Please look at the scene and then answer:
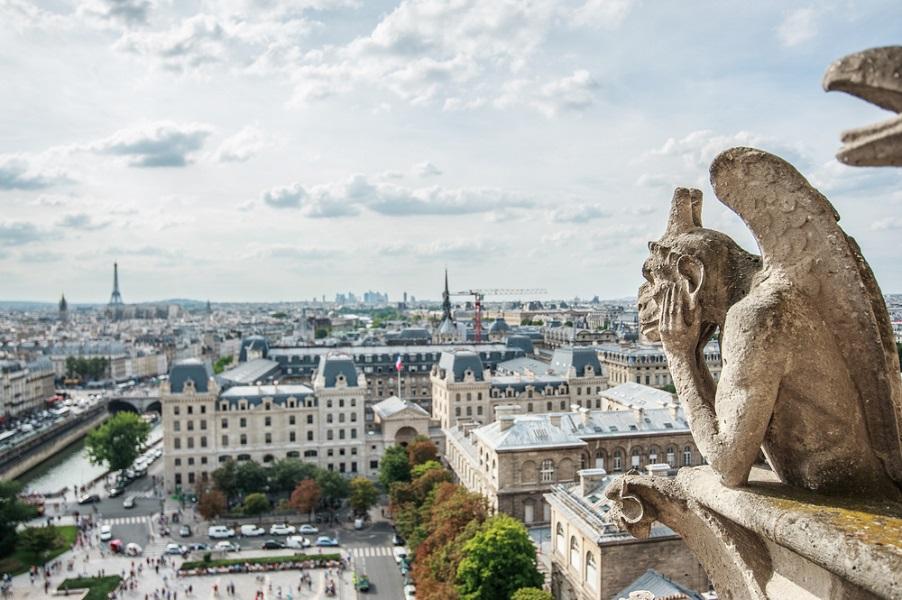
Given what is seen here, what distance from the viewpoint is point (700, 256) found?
24.7ft

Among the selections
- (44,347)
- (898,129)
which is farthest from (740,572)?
(44,347)

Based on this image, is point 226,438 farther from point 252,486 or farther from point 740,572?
point 740,572

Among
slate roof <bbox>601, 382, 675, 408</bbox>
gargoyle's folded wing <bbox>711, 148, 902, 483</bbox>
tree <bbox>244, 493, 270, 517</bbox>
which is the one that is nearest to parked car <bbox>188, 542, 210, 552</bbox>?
tree <bbox>244, 493, 270, 517</bbox>

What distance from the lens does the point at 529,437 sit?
53906mm

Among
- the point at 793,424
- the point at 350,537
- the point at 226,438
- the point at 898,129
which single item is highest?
the point at 898,129

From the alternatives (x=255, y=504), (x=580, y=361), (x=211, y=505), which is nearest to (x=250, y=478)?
(x=255, y=504)

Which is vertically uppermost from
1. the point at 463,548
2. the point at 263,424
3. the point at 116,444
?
the point at 263,424

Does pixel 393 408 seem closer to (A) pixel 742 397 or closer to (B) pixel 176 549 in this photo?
(B) pixel 176 549

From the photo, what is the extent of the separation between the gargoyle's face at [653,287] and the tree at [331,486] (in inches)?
2349

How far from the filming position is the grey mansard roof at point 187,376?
74688 millimetres

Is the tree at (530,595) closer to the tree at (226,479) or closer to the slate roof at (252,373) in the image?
the tree at (226,479)

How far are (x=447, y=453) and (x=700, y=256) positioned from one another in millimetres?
67214

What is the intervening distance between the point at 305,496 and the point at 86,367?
380 feet

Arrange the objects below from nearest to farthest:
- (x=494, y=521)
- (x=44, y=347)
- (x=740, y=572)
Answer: (x=740, y=572)
(x=494, y=521)
(x=44, y=347)
